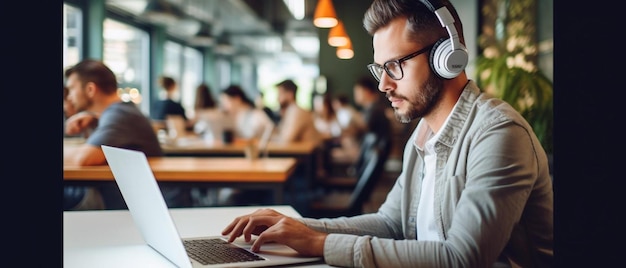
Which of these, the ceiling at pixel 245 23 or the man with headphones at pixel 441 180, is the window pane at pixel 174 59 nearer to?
the ceiling at pixel 245 23

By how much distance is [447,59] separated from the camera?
1505 millimetres

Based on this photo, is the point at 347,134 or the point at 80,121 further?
the point at 347,134

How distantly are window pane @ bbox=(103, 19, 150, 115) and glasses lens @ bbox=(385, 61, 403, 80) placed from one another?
5.99 meters

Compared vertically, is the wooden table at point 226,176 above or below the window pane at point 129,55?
below

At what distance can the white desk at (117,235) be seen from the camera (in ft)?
4.58

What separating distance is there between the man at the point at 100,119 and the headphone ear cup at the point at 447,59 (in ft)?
7.05

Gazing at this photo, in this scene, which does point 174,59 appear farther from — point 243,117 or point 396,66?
point 396,66

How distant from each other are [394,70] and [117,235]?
0.87m

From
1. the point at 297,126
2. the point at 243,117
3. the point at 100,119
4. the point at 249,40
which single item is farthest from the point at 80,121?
the point at 249,40

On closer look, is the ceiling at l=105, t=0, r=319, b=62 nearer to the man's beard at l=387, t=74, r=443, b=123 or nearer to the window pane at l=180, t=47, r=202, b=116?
the window pane at l=180, t=47, r=202, b=116

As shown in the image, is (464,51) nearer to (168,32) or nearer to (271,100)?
(168,32)

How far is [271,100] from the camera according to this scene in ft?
74.1

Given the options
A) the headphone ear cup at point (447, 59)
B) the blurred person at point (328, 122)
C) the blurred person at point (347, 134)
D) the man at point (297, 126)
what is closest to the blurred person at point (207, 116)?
the man at point (297, 126)
